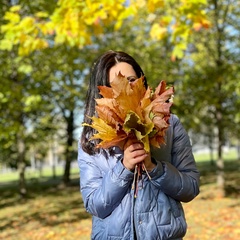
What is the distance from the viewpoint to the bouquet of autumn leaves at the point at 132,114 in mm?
1490

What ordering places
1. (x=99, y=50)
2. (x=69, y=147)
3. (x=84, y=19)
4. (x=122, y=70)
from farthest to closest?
1. (x=69, y=147)
2. (x=99, y=50)
3. (x=84, y=19)
4. (x=122, y=70)

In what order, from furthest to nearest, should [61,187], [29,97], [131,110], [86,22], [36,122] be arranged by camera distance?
[61,187]
[36,122]
[29,97]
[86,22]
[131,110]

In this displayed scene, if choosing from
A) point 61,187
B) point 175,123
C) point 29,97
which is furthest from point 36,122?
point 175,123

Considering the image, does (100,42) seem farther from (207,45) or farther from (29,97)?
(29,97)

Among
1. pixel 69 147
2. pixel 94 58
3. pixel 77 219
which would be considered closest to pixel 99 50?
pixel 69 147

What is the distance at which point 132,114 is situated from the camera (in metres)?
1.47

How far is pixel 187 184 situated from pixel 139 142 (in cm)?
38

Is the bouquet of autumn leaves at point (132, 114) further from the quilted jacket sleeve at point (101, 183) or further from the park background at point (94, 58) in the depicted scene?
the park background at point (94, 58)

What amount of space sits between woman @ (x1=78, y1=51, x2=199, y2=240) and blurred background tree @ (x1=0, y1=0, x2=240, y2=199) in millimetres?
2193

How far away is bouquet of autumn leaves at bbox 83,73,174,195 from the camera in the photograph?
1490 millimetres

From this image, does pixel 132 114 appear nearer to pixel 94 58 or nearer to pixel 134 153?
pixel 134 153

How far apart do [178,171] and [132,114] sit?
0.45m

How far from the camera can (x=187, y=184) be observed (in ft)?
Result: 5.84

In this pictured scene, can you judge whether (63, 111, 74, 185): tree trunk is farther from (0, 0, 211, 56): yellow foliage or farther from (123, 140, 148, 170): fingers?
(123, 140, 148, 170): fingers
